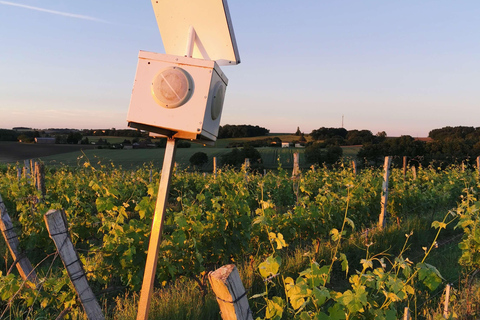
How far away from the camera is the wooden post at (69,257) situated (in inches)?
107

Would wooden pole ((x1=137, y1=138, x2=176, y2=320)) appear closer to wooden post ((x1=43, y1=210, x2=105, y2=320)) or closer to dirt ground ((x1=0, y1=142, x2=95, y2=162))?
wooden post ((x1=43, y1=210, x2=105, y2=320))

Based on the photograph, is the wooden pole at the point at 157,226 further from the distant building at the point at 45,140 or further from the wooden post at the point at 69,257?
the distant building at the point at 45,140

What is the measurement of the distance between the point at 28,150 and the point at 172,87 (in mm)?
43253

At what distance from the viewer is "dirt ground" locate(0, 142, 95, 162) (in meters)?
36.3

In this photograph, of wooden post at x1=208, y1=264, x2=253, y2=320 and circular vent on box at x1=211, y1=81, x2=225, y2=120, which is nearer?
wooden post at x1=208, y1=264, x2=253, y2=320

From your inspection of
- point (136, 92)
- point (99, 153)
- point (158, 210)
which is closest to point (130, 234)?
point (158, 210)

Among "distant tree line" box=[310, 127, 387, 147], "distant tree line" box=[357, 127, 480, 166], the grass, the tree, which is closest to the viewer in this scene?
the grass

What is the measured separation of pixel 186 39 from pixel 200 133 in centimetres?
71

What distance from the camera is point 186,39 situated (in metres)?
2.33

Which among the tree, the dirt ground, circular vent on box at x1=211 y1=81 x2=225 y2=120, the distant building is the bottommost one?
the tree

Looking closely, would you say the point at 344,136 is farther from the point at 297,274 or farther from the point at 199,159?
the point at 297,274

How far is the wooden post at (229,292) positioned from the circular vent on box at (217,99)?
3.00 feet

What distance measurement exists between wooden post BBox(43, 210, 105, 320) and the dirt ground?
37065 millimetres

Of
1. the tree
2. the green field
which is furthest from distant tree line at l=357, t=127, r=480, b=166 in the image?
the tree
